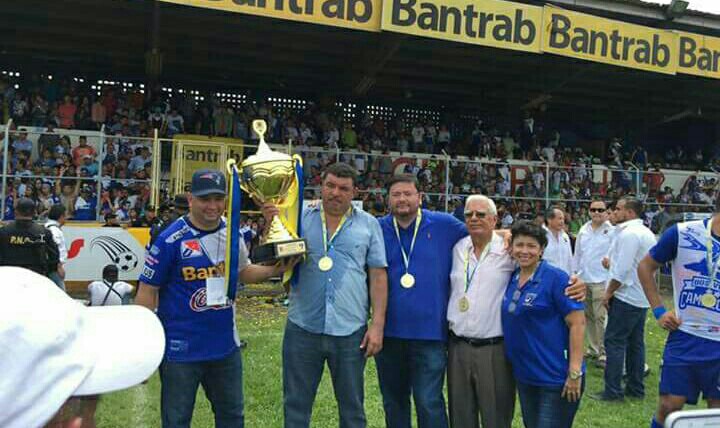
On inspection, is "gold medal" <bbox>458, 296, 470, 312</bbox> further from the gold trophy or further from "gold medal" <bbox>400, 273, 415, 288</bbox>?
the gold trophy

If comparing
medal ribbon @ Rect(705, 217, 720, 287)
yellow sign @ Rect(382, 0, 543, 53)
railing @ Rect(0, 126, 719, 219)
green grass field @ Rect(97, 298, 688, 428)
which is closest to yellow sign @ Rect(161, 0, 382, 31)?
yellow sign @ Rect(382, 0, 543, 53)

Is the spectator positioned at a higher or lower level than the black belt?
higher

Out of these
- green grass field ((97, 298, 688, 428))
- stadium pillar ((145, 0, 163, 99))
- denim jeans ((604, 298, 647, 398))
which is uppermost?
stadium pillar ((145, 0, 163, 99))

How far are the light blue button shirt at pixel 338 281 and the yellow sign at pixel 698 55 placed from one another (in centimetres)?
1480

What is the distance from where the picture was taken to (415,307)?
140 inches

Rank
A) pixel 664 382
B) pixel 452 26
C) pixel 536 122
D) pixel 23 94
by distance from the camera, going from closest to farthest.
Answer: pixel 664 382
pixel 452 26
pixel 23 94
pixel 536 122

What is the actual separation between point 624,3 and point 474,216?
1453 centimetres

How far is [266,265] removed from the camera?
3.61 meters

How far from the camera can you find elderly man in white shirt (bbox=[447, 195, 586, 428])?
347 centimetres

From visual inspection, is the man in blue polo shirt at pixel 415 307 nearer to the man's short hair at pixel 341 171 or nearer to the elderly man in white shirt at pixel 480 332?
the elderly man in white shirt at pixel 480 332

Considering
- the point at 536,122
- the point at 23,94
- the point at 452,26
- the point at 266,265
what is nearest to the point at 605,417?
the point at 266,265

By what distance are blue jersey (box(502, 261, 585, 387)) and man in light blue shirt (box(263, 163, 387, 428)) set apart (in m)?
0.78

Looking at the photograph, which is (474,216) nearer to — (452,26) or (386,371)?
(386,371)

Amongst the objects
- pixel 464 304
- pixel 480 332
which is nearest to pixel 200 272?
pixel 464 304
